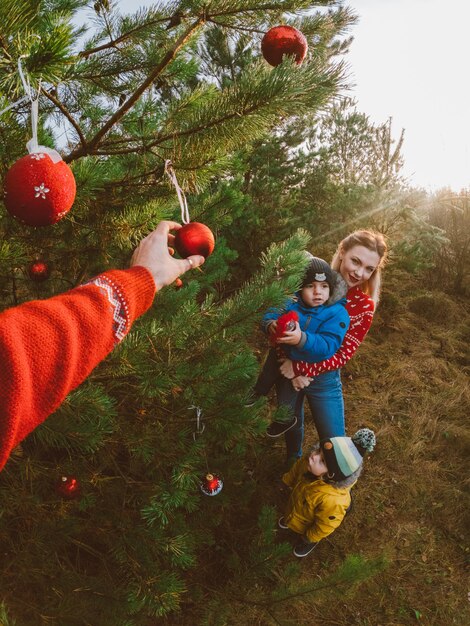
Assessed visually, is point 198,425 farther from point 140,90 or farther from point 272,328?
point 140,90

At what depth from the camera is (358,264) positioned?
2629mm

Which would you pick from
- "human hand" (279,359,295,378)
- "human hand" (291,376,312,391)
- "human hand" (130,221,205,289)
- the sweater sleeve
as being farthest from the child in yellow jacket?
the sweater sleeve

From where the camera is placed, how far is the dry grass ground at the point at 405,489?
8.54 ft

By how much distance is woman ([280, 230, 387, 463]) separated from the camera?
2.56m

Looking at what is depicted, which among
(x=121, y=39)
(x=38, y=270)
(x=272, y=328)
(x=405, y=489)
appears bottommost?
(x=405, y=489)

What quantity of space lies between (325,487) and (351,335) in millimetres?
1052

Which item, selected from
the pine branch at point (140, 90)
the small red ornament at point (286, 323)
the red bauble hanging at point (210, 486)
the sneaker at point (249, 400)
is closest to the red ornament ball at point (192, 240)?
the pine branch at point (140, 90)

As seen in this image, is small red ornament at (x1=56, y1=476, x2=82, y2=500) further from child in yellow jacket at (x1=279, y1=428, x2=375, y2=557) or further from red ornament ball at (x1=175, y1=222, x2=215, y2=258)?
child in yellow jacket at (x1=279, y1=428, x2=375, y2=557)

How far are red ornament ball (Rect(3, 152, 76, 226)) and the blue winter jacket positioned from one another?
1.55 meters

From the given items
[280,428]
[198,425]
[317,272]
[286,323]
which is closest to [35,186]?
[198,425]

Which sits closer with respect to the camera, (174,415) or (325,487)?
(174,415)

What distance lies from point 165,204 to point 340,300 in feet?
4.69

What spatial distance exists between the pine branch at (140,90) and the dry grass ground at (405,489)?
2279 mm

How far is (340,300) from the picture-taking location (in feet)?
8.04
